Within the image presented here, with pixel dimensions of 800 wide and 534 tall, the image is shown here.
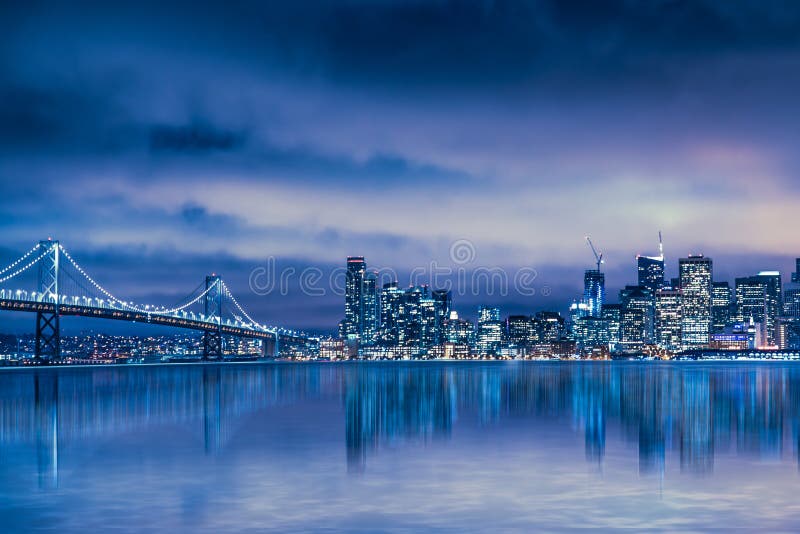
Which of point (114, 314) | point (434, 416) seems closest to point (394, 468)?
point (434, 416)

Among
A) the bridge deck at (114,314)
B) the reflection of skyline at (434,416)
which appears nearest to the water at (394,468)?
the reflection of skyline at (434,416)

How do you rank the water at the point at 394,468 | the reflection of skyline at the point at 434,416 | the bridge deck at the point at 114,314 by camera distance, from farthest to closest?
the bridge deck at the point at 114,314 → the reflection of skyline at the point at 434,416 → the water at the point at 394,468

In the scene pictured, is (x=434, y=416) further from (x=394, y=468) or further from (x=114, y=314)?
(x=114, y=314)

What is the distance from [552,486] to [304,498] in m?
4.65

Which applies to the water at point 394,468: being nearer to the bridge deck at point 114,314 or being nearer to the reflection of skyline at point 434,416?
the reflection of skyline at point 434,416

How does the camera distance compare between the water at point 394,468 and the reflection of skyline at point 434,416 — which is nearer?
the water at point 394,468

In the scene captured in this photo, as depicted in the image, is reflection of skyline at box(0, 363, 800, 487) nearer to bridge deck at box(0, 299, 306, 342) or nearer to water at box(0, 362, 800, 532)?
water at box(0, 362, 800, 532)

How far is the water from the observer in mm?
13461

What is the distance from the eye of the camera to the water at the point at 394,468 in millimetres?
13461

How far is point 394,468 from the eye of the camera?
62.2ft

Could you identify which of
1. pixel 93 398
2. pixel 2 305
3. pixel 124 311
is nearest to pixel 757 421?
pixel 93 398

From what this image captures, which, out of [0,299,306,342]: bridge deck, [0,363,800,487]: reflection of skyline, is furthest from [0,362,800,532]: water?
[0,299,306,342]: bridge deck

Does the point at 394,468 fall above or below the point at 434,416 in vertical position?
above

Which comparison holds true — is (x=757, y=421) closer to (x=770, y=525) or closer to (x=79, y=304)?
(x=770, y=525)
